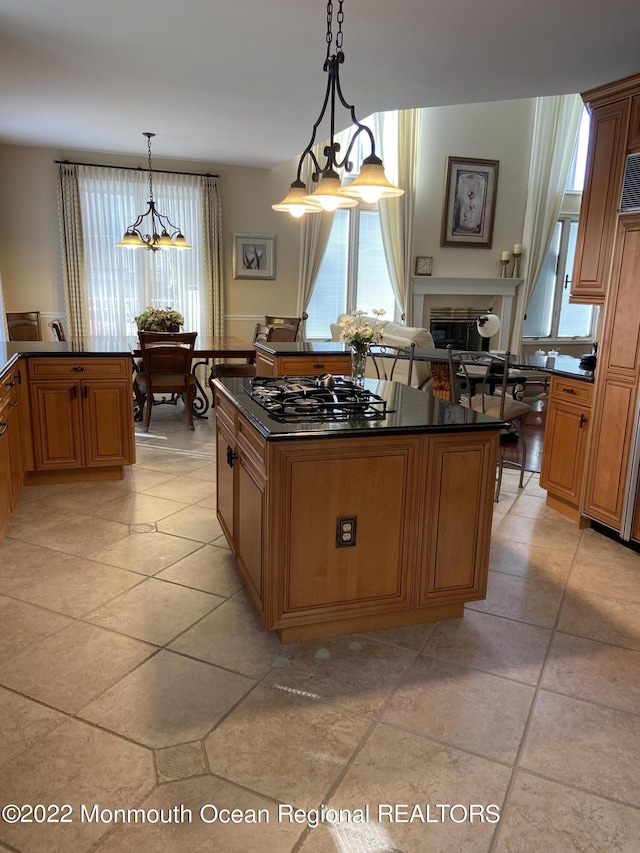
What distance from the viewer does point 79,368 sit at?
3.93 metres

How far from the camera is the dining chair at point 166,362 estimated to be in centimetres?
536

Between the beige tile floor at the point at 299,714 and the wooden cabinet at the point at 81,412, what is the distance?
3.22 feet

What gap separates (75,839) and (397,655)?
1206 millimetres

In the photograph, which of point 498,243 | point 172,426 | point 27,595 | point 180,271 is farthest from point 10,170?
point 498,243

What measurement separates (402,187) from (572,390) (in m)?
5.69

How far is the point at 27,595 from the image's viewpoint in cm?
264

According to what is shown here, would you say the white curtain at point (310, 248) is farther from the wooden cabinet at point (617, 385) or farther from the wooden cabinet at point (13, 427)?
the wooden cabinet at point (617, 385)

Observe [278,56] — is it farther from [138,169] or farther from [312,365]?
[138,169]

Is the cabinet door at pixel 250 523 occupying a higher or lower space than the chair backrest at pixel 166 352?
lower

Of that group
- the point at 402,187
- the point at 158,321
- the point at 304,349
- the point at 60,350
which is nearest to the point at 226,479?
the point at 60,350

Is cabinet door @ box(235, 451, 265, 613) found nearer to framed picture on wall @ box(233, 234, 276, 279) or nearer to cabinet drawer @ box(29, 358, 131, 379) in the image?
cabinet drawer @ box(29, 358, 131, 379)

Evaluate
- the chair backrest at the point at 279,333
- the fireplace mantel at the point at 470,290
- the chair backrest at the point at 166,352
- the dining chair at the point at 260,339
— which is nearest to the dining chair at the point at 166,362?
the chair backrest at the point at 166,352

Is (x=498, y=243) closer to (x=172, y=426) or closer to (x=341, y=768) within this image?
(x=172, y=426)

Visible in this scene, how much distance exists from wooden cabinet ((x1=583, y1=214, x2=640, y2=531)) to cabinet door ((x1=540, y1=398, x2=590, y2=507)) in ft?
0.37
